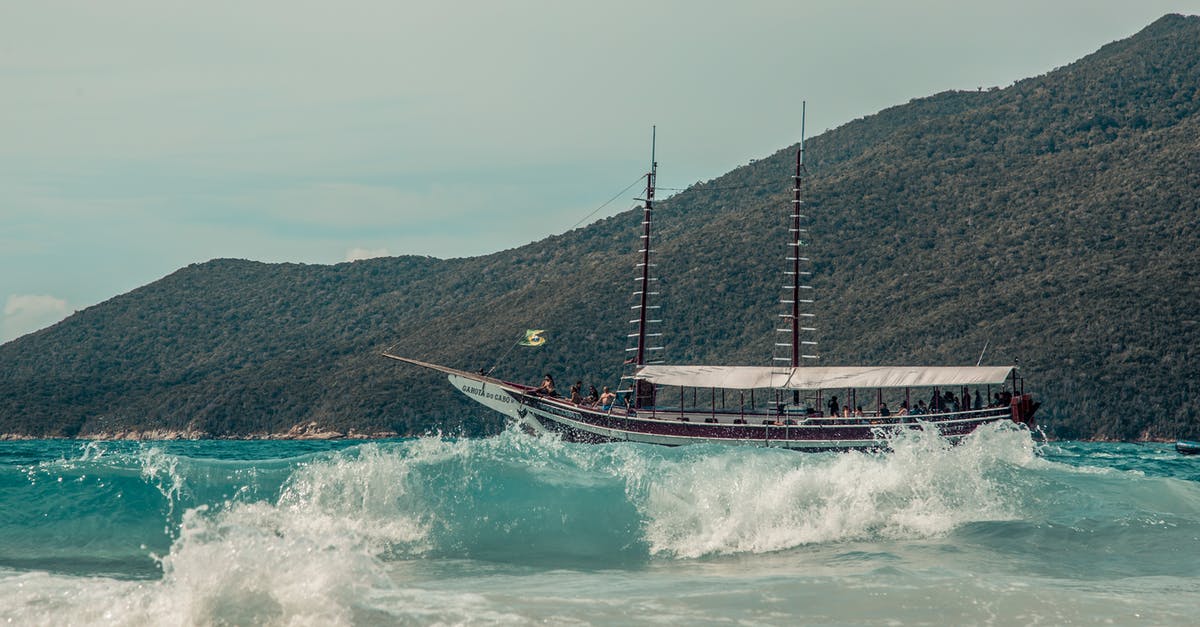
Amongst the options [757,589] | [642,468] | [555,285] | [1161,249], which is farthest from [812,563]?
[555,285]

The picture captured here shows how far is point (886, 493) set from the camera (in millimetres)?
20297

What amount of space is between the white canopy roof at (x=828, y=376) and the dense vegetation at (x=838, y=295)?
83.8 feet

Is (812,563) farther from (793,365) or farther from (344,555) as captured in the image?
(793,365)

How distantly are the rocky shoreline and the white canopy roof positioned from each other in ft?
141

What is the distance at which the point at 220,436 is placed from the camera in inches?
3846

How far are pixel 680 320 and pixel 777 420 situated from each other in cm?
4188

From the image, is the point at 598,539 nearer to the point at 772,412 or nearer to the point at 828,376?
the point at 828,376

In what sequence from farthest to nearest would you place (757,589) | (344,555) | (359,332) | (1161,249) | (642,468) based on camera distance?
(359,332), (1161,249), (642,468), (757,589), (344,555)

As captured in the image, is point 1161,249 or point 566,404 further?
point 1161,249

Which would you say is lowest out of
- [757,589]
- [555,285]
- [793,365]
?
[757,589]

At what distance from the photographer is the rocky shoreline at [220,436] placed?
89250mm

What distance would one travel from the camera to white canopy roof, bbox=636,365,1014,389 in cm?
4453

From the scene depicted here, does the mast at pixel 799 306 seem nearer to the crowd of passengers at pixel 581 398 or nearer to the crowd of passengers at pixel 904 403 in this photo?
the crowd of passengers at pixel 904 403

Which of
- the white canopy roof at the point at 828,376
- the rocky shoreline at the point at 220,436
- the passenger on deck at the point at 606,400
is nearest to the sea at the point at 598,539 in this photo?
the white canopy roof at the point at 828,376
